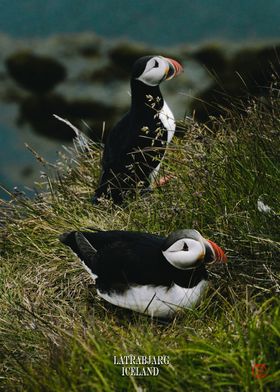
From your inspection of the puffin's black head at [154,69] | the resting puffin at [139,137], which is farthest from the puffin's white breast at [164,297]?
the puffin's black head at [154,69]

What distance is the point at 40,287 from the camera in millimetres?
5496

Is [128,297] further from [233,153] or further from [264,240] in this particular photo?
[233,153]

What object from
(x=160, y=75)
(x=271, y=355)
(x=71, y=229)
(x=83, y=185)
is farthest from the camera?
(x=83, y=185)

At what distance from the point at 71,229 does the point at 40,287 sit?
0.57 meters

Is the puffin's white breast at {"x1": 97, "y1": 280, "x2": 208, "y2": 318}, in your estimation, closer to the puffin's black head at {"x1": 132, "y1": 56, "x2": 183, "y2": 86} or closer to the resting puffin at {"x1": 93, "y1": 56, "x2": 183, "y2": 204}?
the resting puffin at {"x1": 93, "y1": 56, "x2": 183, "y2": 204}

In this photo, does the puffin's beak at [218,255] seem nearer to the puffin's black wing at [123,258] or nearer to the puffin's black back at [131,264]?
the puffin's black back at [131,264]

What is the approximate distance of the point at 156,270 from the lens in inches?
190

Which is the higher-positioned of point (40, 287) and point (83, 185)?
point (83, 185)

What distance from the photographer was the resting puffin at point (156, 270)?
15.5 feet

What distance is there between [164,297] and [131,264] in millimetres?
222

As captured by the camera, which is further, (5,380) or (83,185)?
(83,185)

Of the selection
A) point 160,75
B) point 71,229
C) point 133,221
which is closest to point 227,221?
point 133,221

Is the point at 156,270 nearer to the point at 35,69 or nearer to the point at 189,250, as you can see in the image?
the point at 189,250

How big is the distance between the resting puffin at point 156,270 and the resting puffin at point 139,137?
4.70ft
